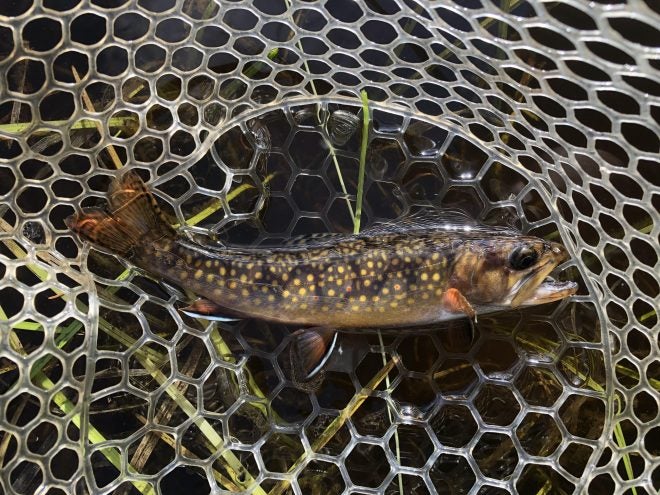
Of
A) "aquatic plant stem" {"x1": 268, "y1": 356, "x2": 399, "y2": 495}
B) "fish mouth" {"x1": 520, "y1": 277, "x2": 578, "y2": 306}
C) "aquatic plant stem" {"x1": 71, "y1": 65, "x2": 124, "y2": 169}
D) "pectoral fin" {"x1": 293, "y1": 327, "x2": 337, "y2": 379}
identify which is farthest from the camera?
"aquatic plant stem" {"x1": 71, "y1": 65, "x2": 124, "y2": 169}

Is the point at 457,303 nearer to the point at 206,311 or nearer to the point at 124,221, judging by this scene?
the point at 206,311

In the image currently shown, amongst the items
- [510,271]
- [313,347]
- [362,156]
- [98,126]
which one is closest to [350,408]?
[313,347]

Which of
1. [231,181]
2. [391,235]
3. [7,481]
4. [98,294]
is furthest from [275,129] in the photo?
[7,481]

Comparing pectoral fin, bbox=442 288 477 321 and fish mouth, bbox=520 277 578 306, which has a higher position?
fish mouth, bbox=520 277 578 306

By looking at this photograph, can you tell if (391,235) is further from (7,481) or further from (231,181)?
(7,481)

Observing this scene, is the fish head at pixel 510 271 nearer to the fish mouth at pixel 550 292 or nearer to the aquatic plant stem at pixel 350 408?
the fish mouth at pixel 550 292

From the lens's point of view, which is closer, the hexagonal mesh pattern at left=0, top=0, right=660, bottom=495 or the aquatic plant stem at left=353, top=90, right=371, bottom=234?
the hexagonal mesh pattern at left=0, top=0, right=660, bottom=495

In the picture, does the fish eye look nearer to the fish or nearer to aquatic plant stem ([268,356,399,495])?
the fish

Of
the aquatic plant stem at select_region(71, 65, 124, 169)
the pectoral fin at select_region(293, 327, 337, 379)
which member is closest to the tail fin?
the aquatic plant stem at select_region(71, 65, 124, 169)
